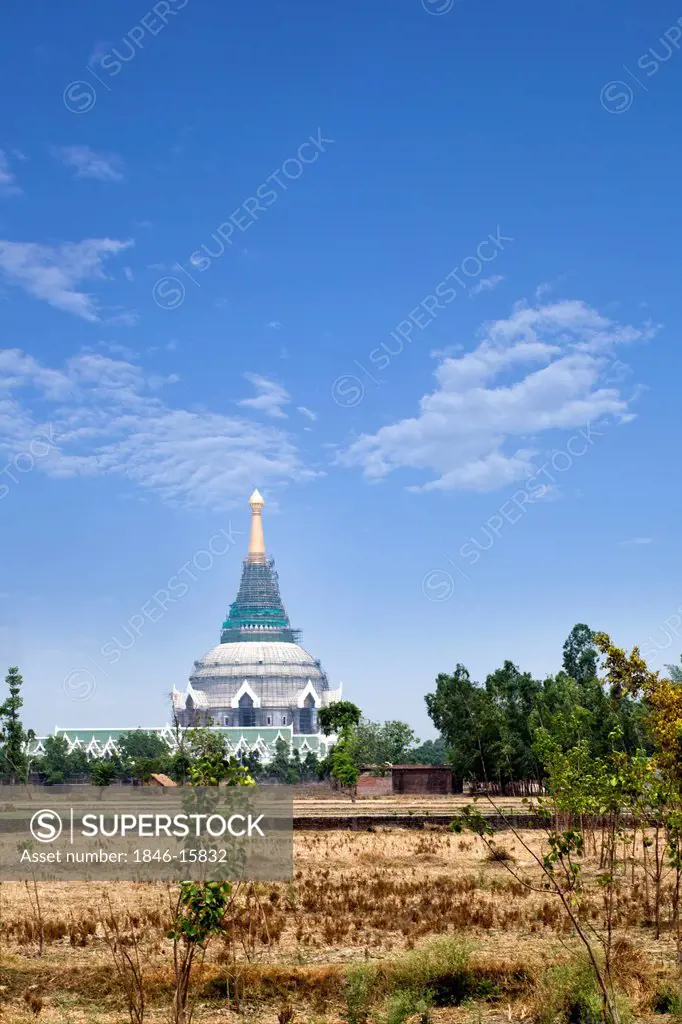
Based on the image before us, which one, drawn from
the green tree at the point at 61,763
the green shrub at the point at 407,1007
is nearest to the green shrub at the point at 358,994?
the green shrub at the point at 407,1007

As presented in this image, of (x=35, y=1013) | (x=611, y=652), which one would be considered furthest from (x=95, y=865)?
(x=611, y=652)

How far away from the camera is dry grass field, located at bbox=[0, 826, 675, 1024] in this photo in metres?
15.3

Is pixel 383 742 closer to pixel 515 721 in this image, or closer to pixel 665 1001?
pixel 515 721

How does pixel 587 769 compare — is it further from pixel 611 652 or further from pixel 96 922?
pixel 96 922

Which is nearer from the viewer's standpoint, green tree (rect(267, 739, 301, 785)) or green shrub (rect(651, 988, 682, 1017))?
green shrub (rect(651, 988, 682, 1017))

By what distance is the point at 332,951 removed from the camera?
18.8 m

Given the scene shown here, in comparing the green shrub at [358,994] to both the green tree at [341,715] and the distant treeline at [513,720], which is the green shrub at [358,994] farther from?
the green tree at [341,715]

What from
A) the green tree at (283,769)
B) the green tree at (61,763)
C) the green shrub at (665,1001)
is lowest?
the green tree at (283,769)

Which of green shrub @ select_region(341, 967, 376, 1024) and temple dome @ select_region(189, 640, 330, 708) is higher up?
temple dome @ select_region(189, 640, 330, 708)

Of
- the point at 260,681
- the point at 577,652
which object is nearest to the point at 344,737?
the point at 577,652

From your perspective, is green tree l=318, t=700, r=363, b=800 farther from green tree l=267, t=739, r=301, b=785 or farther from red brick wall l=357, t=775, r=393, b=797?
green tree l=267, t=739, r=301, b=785

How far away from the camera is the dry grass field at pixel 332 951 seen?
15.3 meters

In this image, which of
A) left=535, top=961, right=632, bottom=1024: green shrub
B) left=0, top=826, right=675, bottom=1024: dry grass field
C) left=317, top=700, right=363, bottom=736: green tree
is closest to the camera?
left=535, top=961, right=632, bottom=1024: green shrub

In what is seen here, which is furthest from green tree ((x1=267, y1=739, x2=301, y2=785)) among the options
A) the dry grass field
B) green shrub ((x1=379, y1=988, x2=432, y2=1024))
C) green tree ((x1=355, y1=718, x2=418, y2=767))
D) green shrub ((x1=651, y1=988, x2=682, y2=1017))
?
green shrub ((x1=651, y1=988, x2=682, y2=1017))
